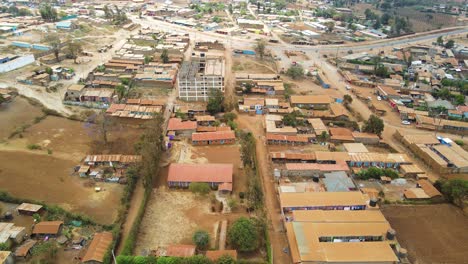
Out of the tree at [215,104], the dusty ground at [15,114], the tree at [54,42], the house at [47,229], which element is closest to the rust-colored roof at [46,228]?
the house at [47,229]

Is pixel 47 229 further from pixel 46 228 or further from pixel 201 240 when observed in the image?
pixel 201 240

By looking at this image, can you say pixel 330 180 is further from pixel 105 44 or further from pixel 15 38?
pixel 15 38

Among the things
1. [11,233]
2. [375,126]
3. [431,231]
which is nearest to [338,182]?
[431,231]

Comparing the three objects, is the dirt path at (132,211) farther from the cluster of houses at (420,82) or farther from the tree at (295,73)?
the tree at (295,73)

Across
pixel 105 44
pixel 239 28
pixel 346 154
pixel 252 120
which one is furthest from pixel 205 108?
pixel 239 28

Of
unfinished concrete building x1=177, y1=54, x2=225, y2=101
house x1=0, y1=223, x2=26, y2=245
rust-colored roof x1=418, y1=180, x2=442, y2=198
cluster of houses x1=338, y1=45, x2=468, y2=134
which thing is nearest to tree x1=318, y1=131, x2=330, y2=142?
rust-colored roof x1=418, y1=180, x2=442, y2=198

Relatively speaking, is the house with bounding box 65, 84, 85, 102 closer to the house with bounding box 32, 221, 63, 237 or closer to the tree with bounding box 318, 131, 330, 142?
the house with bounding box 32, 221, 63, 237

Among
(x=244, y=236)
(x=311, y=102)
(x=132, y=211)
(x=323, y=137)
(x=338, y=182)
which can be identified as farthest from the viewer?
(x=311, y=102)
